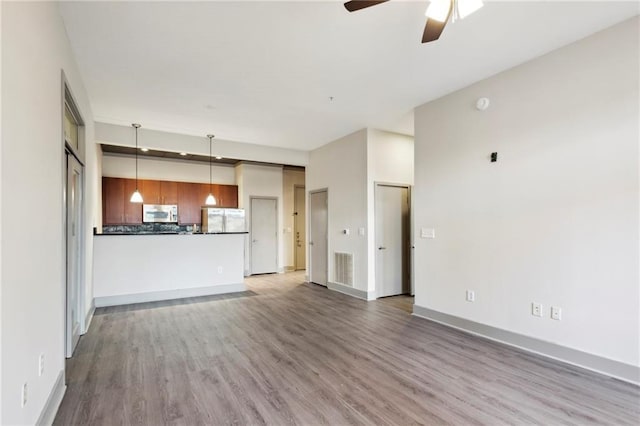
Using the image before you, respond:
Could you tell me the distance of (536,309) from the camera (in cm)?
308

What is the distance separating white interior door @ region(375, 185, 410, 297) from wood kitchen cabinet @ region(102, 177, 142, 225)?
5.47 metres

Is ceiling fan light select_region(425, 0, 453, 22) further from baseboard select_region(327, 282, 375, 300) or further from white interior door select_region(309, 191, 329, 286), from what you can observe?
white interior door select_region(309, 191, 329, 286)

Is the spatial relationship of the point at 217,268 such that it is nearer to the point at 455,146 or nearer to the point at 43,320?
the point at 43,320

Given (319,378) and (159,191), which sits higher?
(159,191)

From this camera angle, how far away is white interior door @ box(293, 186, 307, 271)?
28.3ft

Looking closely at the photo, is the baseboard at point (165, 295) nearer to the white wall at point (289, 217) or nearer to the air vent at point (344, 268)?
the air vent at point (344, 268)

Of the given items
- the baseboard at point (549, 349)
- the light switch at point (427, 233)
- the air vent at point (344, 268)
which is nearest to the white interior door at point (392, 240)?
the air vent at point (344, 268)

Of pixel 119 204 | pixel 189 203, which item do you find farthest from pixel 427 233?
pixel 119 204

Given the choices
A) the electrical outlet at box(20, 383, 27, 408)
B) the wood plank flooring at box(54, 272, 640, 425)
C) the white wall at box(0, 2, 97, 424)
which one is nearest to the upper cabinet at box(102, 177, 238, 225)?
the wood plank flooring at box(54, 272, 640, 425)

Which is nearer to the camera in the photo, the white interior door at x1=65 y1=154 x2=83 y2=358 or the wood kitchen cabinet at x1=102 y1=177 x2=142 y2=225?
the white interior door at x1=65 y1=154 x2=83 y2=358

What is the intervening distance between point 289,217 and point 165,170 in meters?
3.32

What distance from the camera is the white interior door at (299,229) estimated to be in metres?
8.62

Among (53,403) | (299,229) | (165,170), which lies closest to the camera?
(53,403)

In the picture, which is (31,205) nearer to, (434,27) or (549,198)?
(434,27)
